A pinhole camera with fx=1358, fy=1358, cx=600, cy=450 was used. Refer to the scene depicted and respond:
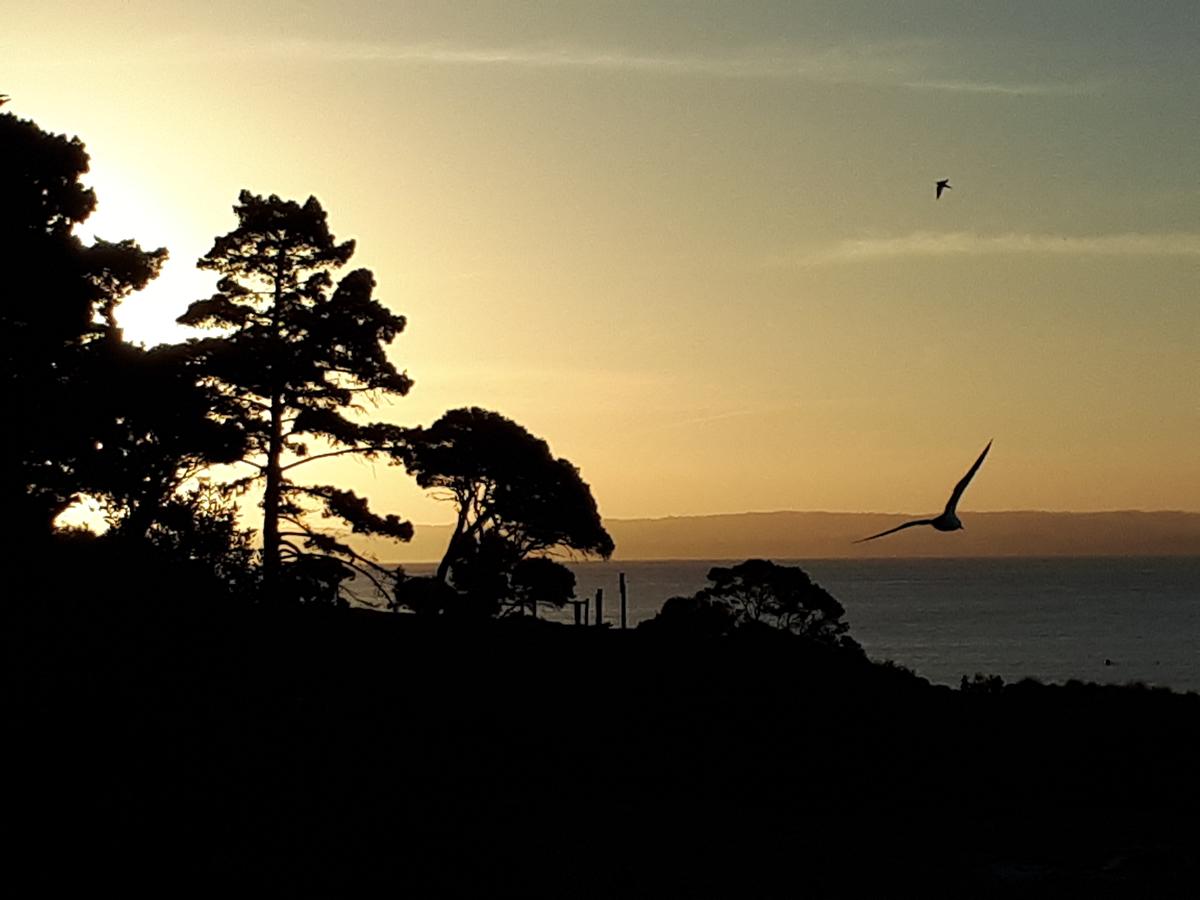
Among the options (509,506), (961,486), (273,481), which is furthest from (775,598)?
(961,486)

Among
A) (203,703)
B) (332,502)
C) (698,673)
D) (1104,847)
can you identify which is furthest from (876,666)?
(203,703)

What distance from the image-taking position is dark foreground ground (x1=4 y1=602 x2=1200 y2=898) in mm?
20922

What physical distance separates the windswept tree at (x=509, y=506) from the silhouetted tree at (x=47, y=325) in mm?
25440

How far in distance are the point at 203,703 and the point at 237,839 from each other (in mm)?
5353

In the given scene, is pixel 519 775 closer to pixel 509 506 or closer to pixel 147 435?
pixel 147 435

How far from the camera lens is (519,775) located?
92.3ft

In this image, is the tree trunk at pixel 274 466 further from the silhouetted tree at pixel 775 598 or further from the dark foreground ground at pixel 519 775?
the silhouetted tree at pixel 775 598

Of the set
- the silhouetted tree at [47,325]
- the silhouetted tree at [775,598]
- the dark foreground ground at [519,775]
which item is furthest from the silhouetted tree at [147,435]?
the silhouetted tree at [775,598]

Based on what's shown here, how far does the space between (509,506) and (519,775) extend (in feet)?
108

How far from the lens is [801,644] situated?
50125 millimetres

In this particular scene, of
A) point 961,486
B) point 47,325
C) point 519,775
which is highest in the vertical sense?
point 47,325

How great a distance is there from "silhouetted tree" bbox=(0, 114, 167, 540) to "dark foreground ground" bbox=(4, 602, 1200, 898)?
21.2ft

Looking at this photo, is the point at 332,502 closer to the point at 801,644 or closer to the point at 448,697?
the point at 448,697

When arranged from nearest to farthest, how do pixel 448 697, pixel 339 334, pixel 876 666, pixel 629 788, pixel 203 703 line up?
pixel 203 703 → pixel 629 788 → pixel 448 697 → pixel 339 334 → pixel 876 666
